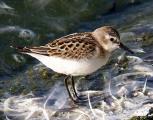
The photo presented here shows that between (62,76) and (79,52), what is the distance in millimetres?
1629

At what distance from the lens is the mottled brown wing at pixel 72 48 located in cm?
773

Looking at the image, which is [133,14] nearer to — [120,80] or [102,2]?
[102,2]

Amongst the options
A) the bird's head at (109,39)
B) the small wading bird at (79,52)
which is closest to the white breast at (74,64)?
the small wading bird at (79,52)

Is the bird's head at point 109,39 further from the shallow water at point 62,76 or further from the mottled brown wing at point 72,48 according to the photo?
the shallow water at point 62,76

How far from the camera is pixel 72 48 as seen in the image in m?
7.79

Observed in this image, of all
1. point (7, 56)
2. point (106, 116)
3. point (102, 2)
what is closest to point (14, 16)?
point (7, 56)

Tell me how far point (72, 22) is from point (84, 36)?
4473 mm

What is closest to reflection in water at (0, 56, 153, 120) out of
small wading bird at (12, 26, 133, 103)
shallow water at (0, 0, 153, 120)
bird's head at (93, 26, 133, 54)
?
shallow water at (0, 0, 153, 120)

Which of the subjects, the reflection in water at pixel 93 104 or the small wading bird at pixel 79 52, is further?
the reflection in water at pixel 93 104

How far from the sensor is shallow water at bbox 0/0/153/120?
8.14 m

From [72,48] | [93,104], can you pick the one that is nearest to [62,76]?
[93,104]

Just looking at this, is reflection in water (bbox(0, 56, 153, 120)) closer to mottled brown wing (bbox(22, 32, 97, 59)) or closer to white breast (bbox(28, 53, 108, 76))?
white breast (bbox(28, 53, 108, 76))

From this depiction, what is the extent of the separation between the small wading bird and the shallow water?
67 cm

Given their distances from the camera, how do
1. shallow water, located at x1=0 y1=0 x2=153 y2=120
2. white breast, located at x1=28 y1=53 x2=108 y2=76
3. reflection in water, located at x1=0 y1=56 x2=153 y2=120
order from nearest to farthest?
white breast, located at x1=28 y1=53 x2=108 y2=76, reflection in water, located at x1=0 y1=56 x2=153 y2=120, shallow water, located at x1=0 y1=0 x2=153 y2=120
